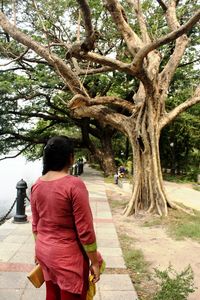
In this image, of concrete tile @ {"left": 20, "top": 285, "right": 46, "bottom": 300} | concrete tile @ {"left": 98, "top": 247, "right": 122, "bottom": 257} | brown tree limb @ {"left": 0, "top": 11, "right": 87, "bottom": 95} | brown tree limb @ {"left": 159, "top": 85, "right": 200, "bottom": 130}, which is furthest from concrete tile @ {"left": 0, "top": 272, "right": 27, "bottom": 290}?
brown tree limb @ {"left": 159, "top": 85, "right": 200, "bottom": 130}

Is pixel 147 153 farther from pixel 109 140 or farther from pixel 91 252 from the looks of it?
pixel 109 140

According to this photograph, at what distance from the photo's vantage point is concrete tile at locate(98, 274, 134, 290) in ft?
16.0

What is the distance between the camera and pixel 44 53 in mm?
9242

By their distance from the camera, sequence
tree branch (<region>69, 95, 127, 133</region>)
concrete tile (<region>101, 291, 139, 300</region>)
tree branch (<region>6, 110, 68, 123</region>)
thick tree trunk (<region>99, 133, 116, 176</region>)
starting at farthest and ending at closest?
thick tree trunk (<region>99, 133, 116, 176</region>) → tree branch (<region>6, 110, 68, 123</region>) → tree branch (<region>69, 95, 127, 133</region>) → concrete tile (<region>101, 291, 139, 300</region>)

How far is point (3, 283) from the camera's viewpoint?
16.0ft

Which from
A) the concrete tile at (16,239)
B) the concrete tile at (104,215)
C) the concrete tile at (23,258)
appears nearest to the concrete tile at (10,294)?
the concrete tile at (23,258)

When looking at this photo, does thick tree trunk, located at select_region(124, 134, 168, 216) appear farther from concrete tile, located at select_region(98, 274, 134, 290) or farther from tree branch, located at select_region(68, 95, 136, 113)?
concrete tile, located at select_region(98, 274, 134, 290)

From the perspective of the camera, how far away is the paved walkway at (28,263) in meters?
4.62

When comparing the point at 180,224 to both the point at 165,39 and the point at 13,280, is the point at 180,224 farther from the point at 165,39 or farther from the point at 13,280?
the point at 13,280

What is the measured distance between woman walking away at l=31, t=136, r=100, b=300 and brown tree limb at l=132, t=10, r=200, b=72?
16.0 feet

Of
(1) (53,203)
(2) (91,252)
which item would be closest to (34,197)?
(1) (53,203)

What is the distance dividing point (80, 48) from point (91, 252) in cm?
515

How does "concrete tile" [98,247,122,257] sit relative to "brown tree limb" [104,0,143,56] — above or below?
below

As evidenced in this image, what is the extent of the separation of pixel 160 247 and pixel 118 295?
2.80m
